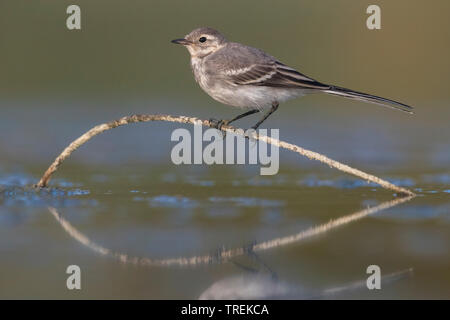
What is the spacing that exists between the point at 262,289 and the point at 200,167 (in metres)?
7.33

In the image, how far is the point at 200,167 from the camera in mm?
13891

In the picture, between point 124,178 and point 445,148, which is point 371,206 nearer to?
point 124,178

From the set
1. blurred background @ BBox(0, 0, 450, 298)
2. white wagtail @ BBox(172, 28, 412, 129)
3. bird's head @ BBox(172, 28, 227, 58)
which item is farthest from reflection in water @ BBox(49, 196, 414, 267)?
bird's head @ BBox(172, 28, 227, 58)

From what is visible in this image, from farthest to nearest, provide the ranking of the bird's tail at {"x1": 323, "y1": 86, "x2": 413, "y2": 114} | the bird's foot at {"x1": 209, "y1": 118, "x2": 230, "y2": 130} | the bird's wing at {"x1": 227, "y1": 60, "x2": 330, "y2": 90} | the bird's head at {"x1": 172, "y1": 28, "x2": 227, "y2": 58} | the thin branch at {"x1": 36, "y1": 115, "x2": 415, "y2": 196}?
the bird's head at {"x1": 172, "y1": 28, "x2": 227, "y2": 58}, the bird's wing at {"x1": 227, "y1": 60, "x2": 330, "y2": 90}, the bird's foot at {"x1": 209, "y1": 118, "x2": 230, "y2": 130}, the bird's tail at {"x1": 323, "y1": 86, "x2": 413, "y2": 114}, the thin branch at {"x1": 36, "y1": 115, "x2": 415, "y2": 196}

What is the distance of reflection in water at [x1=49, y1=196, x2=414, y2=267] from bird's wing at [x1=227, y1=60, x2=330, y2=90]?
2.21m

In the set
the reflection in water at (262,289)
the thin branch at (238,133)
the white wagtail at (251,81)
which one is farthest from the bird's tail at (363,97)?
the reflection in water at (262,289)

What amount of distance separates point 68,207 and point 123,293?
381 centimetres

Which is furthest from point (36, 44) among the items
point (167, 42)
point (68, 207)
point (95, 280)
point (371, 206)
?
point (95, 280)

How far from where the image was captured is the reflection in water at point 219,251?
7547mm

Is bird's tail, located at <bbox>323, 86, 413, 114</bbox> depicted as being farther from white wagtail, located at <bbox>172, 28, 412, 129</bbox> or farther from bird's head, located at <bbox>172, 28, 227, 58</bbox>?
bird's head, located at <bbox>172, 28, 227, 58</bbox>

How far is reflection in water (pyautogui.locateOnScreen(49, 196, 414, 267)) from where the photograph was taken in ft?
24.8

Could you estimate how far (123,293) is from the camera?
6.49 m

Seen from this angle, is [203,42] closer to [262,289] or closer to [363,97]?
[363,97]

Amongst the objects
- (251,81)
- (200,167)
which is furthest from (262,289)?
(200,167)
